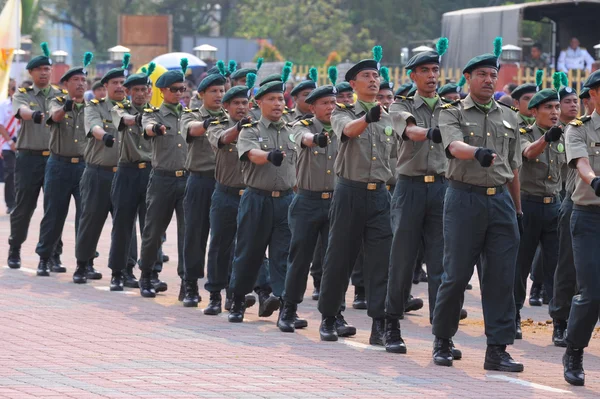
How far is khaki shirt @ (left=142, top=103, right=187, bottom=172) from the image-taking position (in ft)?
45.8

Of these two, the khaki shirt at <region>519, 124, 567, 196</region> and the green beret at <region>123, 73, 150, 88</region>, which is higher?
the green beret at <region>123, 73, 150, 88</region>

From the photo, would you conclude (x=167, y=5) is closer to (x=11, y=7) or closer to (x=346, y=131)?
(x=11, y=7)

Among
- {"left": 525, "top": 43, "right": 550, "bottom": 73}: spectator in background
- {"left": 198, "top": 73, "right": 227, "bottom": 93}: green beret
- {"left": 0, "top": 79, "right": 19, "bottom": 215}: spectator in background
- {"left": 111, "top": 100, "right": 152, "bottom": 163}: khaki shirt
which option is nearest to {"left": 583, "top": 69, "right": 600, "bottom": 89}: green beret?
{"left": 198, "top": 73, "right": 227, "bottom": 93}: green beret

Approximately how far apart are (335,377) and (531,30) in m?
21.2

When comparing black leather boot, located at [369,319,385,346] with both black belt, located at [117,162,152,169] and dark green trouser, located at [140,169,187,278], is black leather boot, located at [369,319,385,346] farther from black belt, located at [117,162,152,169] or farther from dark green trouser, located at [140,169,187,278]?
black belt, located at [117,162,152,169]

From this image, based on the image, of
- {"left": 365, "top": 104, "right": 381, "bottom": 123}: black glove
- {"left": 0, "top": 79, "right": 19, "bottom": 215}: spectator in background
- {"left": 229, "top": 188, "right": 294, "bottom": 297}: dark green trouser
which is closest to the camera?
{"left": 365, "top": 104, "right": 381, "bottom": 123}: black glove

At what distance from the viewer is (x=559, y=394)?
29.8 feet

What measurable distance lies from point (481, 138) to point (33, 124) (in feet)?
24.4

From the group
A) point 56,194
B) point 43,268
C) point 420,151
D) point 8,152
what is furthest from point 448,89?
point 8,152

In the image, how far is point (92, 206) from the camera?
15.1 m

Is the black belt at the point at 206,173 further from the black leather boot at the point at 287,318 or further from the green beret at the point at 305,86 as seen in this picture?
the black leather boot at the point at 287,318

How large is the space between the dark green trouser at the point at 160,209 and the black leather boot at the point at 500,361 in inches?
181

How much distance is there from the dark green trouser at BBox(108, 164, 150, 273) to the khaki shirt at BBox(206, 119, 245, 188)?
1.91m

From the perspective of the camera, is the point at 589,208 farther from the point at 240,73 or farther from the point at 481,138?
the point at 240,73
